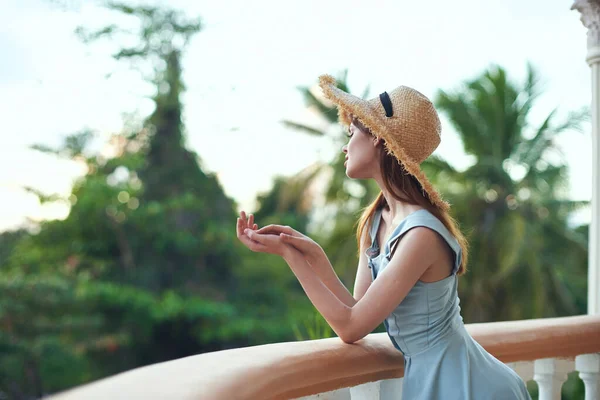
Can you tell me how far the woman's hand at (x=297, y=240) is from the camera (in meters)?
1.29

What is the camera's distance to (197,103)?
1645 centimetres

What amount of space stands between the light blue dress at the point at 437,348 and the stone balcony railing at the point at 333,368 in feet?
0.16

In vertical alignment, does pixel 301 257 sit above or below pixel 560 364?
above

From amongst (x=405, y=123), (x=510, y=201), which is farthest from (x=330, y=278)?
(x=510, y=201)

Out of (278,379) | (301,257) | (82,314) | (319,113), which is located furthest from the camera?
(319,113)

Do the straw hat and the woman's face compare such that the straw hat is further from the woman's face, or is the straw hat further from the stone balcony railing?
the stone balcony railing

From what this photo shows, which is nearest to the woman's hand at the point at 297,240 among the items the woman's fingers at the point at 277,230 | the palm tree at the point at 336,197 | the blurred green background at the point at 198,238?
the woman's fingers at the point at 277,230

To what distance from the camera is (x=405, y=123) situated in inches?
54.3

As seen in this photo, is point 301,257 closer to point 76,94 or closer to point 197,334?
point 197,334

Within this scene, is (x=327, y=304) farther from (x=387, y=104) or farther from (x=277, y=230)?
(x=387, y=104)

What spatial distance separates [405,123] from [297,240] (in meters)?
0.33

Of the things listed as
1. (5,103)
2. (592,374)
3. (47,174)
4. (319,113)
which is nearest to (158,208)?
(47,174)

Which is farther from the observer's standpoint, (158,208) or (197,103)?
(197,103)

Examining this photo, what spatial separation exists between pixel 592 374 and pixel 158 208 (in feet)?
42.7
